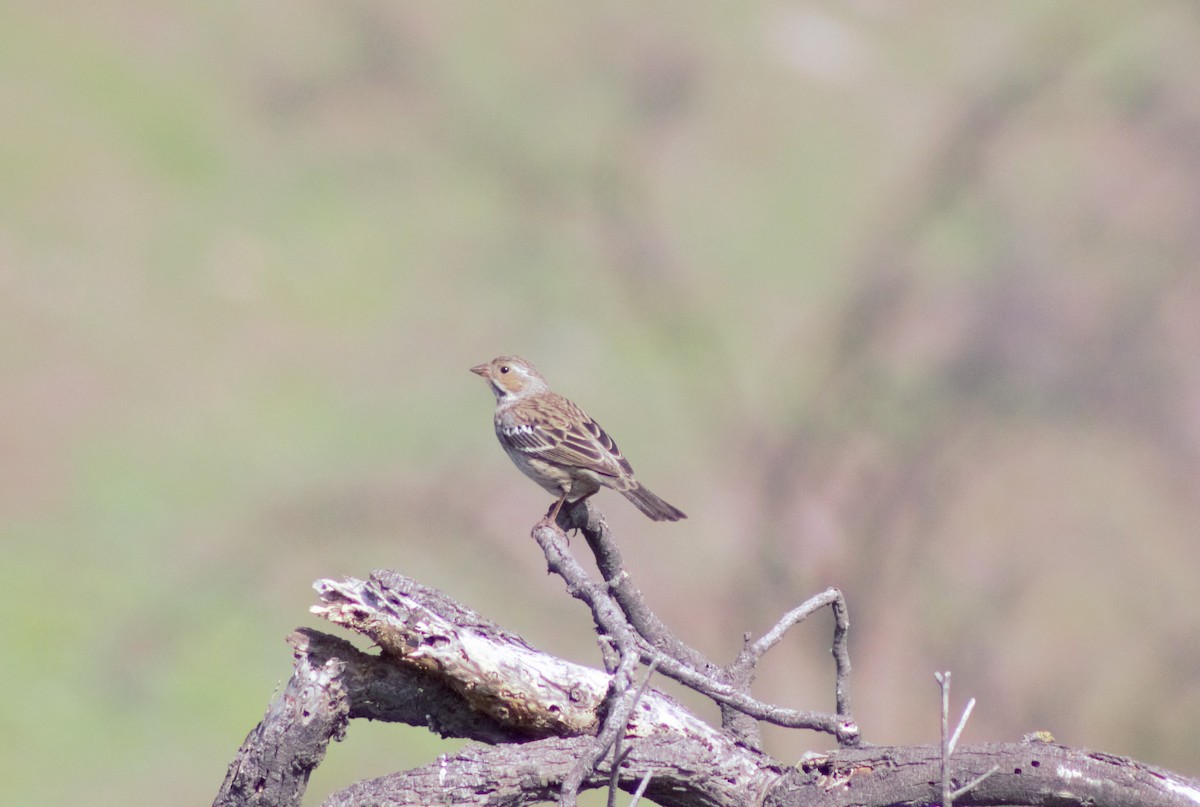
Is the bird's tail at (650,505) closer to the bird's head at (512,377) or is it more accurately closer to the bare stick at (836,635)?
the bird's head at (512,377)

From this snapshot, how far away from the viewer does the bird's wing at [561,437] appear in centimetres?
768

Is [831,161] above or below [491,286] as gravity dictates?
above

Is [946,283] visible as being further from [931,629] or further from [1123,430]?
[931,629]

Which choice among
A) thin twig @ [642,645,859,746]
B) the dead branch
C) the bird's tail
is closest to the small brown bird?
the bird's tail

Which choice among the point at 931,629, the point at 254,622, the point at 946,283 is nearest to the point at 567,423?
the point at 254,622

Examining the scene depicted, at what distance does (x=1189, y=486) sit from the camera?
15.7 meters

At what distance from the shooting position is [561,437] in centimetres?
784

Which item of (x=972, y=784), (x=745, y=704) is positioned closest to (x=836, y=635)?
(x=745, y=704)

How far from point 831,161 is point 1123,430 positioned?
5.97 m

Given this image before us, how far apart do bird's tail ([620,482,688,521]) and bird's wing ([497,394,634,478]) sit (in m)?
0.12

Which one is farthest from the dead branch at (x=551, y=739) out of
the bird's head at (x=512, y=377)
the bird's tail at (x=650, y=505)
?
the bird's head at (x=512, y=377)

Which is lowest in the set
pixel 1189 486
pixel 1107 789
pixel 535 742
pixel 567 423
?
pixel 535 742

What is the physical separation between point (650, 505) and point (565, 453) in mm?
564

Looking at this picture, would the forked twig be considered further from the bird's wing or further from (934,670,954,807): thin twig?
the bird's wing
